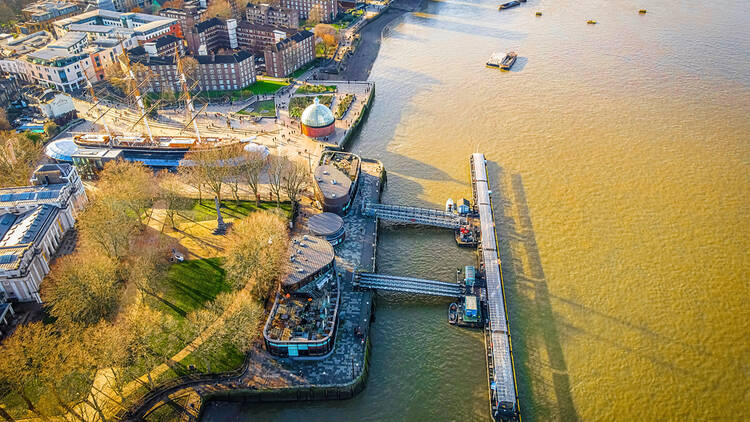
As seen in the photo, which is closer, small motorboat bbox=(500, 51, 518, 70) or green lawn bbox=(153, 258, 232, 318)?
green lawn bbox=(153, 258, 232, 318)

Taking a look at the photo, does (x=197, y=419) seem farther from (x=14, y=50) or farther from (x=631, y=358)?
(x=14, y=50)

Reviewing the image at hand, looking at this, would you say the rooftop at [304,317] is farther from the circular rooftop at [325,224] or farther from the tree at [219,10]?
the tree at [219,10]

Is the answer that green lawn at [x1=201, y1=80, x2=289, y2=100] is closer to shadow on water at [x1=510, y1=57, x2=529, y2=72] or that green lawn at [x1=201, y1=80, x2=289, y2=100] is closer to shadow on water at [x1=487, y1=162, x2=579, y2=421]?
shadow on water at [x1=510, y1=57, x2=529, y2=72]

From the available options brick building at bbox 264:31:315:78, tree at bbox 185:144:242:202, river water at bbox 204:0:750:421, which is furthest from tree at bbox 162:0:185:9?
tree at bbox 185:144:242:202

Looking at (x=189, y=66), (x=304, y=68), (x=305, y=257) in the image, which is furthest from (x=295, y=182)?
(x=304, y=68)

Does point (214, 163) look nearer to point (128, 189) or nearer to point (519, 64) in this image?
point (128, 189)

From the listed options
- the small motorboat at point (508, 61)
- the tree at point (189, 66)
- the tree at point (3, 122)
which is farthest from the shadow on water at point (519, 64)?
the tree at point (3, 122)
